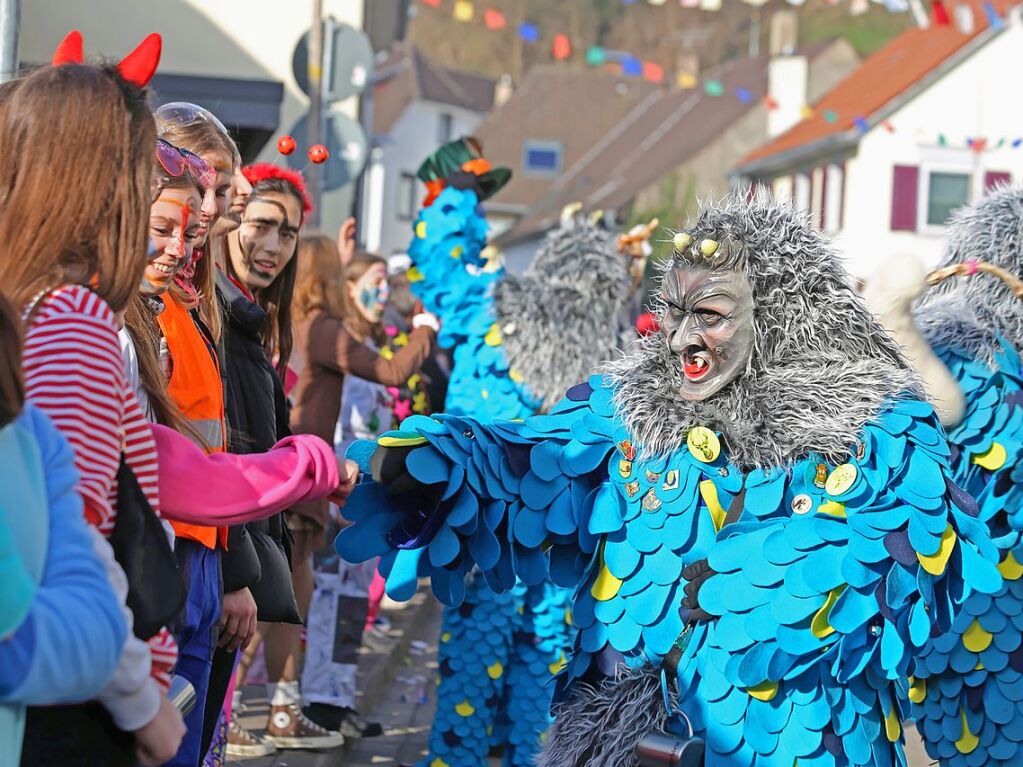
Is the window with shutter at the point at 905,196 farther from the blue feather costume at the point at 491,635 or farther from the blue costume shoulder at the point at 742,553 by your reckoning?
the blue costume shoulder at the point at 742,553

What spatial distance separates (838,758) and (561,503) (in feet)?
2.78

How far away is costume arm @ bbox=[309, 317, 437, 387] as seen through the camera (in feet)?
19.1

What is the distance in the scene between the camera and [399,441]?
10.4ft

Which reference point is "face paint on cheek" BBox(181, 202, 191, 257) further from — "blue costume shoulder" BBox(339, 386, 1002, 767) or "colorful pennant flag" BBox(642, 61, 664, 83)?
"colorful pennant flag" BBox(642, 61, 664, 83)

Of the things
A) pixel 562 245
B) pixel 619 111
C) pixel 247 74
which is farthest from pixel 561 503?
pixel 619 111

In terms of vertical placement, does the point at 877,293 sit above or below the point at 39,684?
above

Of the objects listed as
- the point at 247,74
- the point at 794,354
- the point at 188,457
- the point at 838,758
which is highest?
the point at 247,74

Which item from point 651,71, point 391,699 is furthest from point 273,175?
point 651,71

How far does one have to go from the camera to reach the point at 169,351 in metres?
3.26

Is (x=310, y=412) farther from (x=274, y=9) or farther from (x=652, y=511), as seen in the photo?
(x=274, y=9)

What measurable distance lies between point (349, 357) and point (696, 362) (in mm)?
2614

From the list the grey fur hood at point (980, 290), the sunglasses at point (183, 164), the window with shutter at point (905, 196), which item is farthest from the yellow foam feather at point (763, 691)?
the window with shutter at point (905, 196)

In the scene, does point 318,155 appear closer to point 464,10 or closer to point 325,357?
point 325,357

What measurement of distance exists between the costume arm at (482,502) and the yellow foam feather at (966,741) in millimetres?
1801
